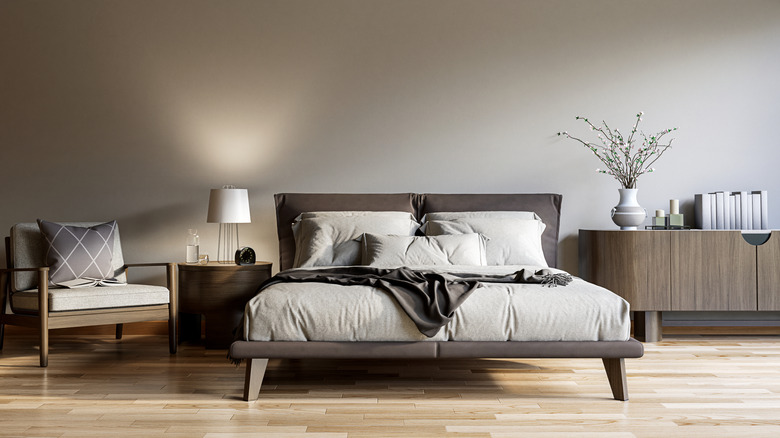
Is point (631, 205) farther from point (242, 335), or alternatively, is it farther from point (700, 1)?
point (242, 335)

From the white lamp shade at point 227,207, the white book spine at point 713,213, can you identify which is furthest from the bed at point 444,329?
the white book spine at point 713,213

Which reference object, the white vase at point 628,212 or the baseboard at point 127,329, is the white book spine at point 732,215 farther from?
the baseboard at point 127,329

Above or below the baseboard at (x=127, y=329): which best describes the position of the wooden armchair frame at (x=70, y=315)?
above

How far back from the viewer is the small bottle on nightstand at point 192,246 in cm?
518

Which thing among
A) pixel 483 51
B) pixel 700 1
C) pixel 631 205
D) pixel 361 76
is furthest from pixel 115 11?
pixel 700 1

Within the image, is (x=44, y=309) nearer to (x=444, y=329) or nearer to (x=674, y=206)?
(x=444, y=329)

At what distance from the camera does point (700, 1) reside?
5.48 m

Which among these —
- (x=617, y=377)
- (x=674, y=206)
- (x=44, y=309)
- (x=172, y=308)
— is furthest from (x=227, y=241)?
(x=674, y=206)

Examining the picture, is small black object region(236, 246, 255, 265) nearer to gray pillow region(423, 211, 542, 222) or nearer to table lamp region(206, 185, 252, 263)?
table lamp region(206, 185, 252, 263)

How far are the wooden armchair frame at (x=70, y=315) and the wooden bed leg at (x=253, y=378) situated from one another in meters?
1.50

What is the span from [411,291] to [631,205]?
246 cm

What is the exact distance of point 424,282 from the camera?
350cm

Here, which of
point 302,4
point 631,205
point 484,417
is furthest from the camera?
point 302,4

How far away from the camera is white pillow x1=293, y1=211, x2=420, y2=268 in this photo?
476 centimetres
